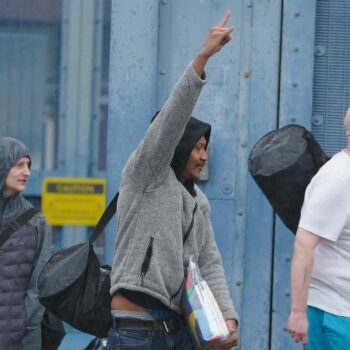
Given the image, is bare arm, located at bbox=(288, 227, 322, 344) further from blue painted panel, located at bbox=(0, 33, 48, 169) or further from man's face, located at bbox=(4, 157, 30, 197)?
blue painted panel, located at bbox=(0, 33, 48, 169)

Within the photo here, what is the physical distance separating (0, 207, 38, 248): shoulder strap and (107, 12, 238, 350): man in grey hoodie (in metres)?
1.04

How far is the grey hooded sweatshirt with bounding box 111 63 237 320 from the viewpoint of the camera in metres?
3.84

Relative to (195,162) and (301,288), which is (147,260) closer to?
(195,162)

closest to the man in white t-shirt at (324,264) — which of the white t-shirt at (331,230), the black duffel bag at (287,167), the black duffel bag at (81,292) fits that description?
the white t-shirt at (331,230)

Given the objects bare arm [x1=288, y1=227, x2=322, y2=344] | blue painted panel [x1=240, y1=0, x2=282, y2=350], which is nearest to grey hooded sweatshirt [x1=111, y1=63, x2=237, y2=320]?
bare arm [x1=288, y1=227, x2=322, y2=344]

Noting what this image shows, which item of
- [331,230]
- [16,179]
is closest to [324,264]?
[331,230]

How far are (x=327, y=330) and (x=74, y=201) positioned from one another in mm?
1786

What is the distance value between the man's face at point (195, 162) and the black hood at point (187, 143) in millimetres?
16

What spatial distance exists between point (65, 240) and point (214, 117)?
971 mm

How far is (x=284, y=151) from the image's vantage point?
457 cm

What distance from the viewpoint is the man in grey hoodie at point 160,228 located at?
384 cm

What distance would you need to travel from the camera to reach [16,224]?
4.94 metres

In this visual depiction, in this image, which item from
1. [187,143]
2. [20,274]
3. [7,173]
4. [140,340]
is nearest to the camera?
[140,340]

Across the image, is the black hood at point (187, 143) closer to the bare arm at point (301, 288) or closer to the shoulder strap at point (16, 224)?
the bare arm at point (301, 288)
